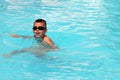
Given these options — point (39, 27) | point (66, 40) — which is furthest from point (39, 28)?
point (66, 40)

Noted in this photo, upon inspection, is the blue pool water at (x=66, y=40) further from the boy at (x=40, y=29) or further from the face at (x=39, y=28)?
the face at (x=39, y=28)

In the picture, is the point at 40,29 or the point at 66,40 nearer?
the point at 40,29

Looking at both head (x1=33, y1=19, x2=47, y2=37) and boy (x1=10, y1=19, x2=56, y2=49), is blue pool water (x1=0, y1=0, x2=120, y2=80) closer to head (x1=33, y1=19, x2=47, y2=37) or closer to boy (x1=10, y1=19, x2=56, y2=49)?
boy (x1=10, y1=19, x2=56, y2=49)

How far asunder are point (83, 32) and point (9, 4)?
17.0 ft

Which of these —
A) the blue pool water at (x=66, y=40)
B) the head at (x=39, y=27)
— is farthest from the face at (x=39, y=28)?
the blue pool water at (x=66, y=40)

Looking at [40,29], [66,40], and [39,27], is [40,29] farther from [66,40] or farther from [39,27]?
[66,40]

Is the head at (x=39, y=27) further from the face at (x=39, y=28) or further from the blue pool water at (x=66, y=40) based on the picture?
the blue pool water at (x=66, y=40)

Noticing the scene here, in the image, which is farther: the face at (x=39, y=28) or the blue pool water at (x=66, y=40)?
the face at (x=39, y=28)

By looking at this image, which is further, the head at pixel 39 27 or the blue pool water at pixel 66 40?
the head at pixel 39 27

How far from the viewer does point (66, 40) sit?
8.19 metres

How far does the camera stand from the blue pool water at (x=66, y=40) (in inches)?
237

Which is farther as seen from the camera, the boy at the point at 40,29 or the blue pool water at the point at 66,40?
the boy at the point at 40,29

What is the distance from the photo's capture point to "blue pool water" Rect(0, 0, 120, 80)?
6008 millimetres

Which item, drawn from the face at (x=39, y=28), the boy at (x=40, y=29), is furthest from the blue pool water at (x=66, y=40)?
the face at (x=39, y=28)
